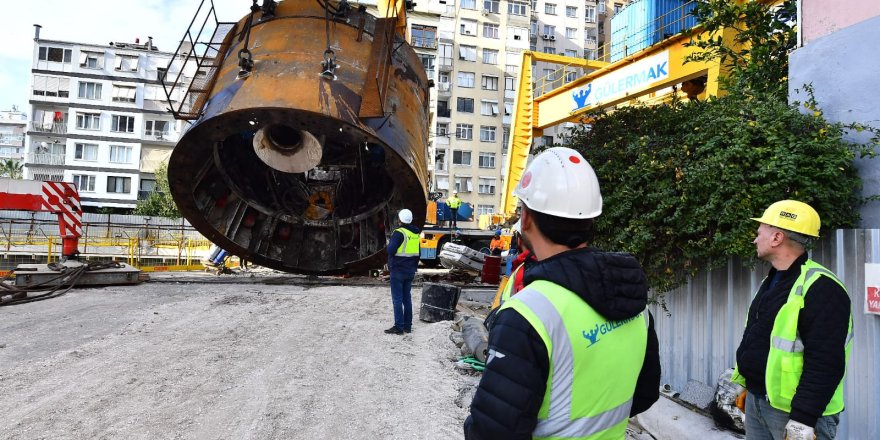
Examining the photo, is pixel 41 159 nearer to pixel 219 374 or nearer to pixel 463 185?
pixel 463 185

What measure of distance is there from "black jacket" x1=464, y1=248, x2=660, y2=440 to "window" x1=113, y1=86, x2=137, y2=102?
49.9 metres

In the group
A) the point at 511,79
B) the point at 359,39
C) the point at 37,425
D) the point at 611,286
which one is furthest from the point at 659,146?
the point at 511,79

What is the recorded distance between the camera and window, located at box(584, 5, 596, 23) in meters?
52.8

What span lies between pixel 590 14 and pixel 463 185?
72.4 feet

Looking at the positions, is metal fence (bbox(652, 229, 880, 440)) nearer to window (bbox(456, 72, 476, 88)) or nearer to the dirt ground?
the dirt ground

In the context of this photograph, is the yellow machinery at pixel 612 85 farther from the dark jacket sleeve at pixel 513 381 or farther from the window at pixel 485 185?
the window at pixel 485 185

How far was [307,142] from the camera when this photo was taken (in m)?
6.86

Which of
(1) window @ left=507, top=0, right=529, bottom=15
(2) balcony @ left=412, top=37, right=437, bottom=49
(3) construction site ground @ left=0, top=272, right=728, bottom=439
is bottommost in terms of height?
(3) construction site ground @ left=0, top=272, right=728, bottom=439

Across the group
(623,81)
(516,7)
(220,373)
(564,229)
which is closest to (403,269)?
(220,373)

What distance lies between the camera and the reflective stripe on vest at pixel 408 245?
7098 mm

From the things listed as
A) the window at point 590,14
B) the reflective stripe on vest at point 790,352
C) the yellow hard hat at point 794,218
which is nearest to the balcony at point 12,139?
the window at point 590,14

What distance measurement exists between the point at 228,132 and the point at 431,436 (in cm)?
451

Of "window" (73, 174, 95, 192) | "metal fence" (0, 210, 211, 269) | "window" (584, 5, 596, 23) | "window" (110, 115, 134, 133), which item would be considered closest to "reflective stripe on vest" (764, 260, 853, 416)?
"metal fence" (0, 210, 211, 269)

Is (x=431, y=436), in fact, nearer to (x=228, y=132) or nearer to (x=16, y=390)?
(x=16, y=390)
